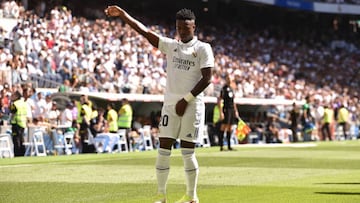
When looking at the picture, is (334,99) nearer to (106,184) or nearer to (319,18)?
(319,18)

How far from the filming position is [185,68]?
34.6 ft

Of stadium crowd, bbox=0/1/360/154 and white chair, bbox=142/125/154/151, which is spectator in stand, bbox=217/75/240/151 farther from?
stadium crowd, bbox=0/1/360/154

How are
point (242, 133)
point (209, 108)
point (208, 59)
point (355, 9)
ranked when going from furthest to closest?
point (355, 9) → point (209, 108) → point (242, 133) → point (208, 59)

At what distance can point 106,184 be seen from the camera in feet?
46.9

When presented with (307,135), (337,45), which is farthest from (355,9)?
(307,135)

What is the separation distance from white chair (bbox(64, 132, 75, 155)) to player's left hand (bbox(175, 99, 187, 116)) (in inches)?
697

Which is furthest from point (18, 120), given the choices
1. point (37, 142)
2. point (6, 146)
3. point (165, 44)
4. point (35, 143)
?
point (165, 44)

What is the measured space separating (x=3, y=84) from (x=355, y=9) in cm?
4276

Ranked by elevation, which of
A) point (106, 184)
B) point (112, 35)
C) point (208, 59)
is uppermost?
point (112, 35)

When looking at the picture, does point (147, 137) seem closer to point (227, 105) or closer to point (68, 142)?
point (68, 142)

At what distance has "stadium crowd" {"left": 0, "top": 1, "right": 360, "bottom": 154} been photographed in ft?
107

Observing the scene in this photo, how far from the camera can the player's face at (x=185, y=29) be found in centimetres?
1050

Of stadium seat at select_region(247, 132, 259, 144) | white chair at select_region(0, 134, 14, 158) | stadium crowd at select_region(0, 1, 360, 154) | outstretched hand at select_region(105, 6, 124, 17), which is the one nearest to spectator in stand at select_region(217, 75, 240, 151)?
white chair at select_region(0, 134, 14, 158)

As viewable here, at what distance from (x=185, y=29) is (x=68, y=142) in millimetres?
18613
